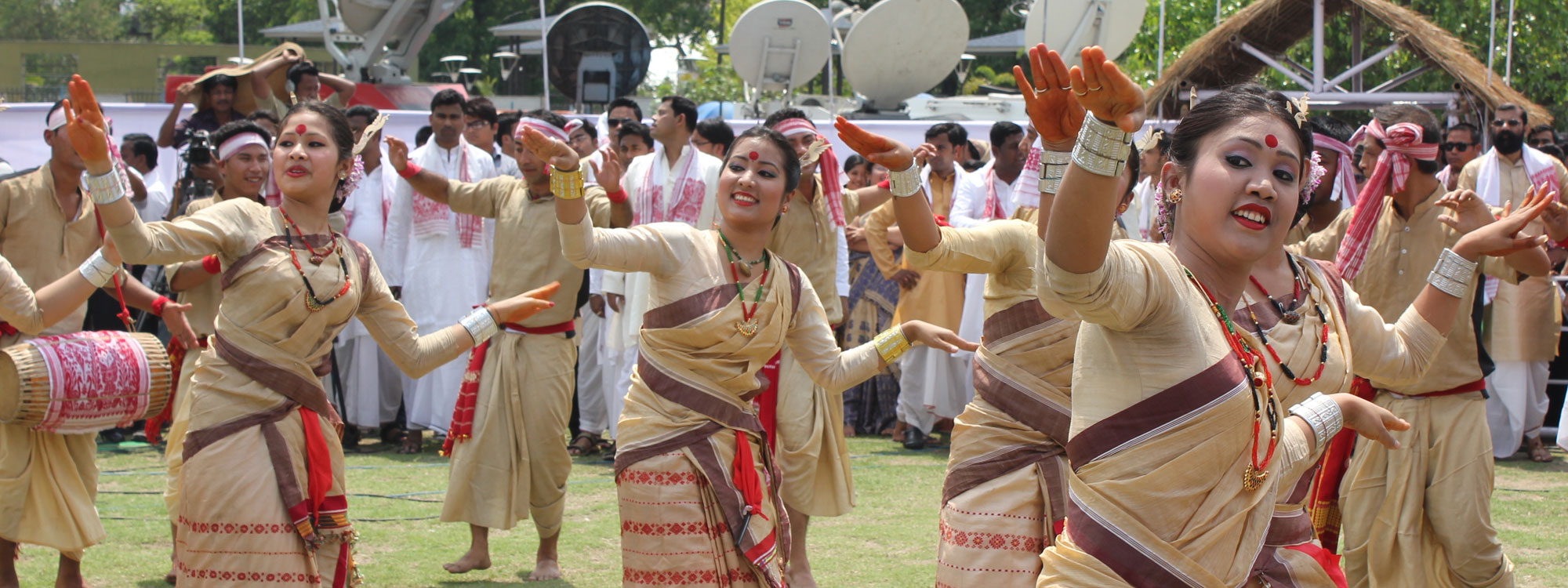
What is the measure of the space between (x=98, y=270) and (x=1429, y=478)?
190 inches

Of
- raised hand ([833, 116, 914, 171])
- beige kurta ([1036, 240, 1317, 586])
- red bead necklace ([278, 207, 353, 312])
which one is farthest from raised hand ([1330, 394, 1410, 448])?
red bead necklace ([278, 207, 353, 312])

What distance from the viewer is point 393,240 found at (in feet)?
30.2

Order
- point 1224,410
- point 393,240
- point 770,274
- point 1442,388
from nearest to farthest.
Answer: point 1224,410
point 770,274
point 1442,388
point 393,240

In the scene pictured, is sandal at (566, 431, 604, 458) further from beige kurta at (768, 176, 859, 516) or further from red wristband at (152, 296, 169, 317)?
red wristband at (152, 296, 169, 317)

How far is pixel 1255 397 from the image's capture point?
278cm

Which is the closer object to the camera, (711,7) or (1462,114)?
(1462,114)

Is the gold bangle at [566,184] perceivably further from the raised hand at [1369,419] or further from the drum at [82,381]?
the drum at [82,381]

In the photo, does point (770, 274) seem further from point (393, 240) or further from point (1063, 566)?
point (393, 240)

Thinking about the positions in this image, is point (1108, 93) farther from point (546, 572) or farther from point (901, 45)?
point (901, 45)

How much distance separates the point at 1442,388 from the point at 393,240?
6418mm

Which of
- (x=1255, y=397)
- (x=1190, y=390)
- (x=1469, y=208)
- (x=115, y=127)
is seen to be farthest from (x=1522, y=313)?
(x=115, y=127)

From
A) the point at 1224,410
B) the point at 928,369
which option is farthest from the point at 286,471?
the point at 928,369

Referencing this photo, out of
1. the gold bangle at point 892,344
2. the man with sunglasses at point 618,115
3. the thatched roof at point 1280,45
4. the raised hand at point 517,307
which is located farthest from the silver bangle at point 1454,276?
the thatched roof at point 1280,45

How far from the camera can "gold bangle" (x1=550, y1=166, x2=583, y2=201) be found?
4309mm
